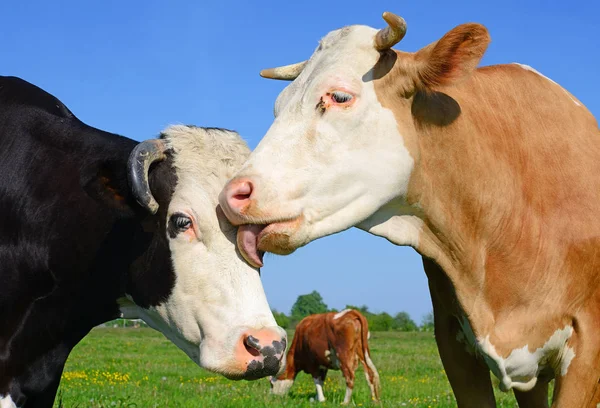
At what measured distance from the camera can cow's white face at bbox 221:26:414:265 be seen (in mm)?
3871

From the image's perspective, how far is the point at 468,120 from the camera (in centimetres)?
455

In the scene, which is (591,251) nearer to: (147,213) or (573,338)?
(573,338)

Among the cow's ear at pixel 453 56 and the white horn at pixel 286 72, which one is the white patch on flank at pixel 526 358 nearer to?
the cow's ear at pixel 453 56

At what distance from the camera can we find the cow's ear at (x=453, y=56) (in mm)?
4102

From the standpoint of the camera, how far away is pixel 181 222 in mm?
4637

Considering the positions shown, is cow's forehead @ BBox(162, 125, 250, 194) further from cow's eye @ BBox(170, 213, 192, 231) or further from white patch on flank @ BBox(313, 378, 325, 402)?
white patch on flank @ BBox(313, 378, 325, 402)

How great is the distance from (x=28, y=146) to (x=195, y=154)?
50.9 inches

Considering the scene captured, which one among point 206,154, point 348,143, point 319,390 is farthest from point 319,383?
point 348,143

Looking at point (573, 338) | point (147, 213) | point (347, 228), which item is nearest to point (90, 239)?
point (147, 213)

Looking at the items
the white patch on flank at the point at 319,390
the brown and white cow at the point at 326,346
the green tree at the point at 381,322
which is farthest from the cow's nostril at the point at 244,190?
the green tree at the point at 381,322

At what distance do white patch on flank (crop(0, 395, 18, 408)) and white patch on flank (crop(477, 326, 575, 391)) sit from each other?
2.92 m

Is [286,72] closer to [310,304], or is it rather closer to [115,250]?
[115,250]

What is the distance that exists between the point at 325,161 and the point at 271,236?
18.4 inches

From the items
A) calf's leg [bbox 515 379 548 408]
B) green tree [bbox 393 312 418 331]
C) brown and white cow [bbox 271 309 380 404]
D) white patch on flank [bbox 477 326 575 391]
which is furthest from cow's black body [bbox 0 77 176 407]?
green tree [bbox 393 312 418 331]
